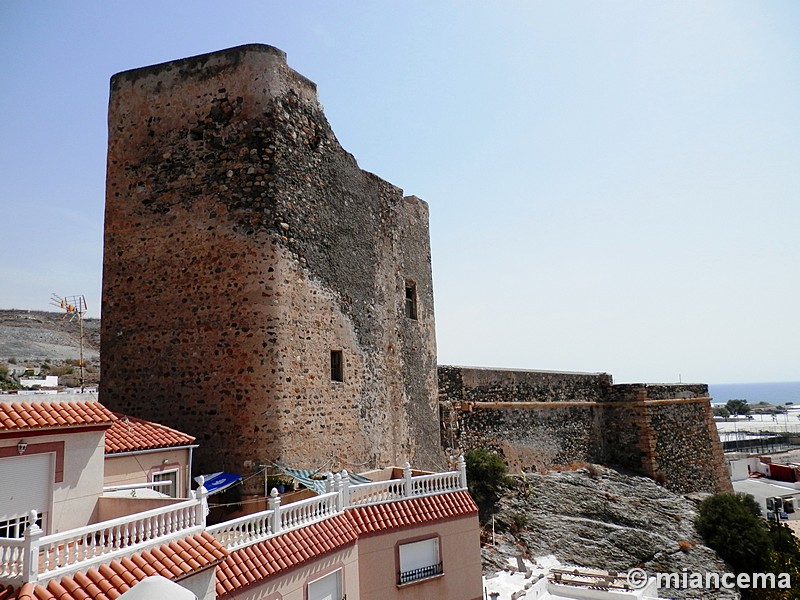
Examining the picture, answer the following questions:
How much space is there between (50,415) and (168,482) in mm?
2670

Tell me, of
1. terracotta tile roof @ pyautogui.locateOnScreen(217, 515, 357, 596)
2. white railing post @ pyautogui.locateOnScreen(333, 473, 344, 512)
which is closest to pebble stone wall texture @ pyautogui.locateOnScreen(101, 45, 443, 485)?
white railing post @ pyautogui.locateOnScreen(333, 473, 344, 512)

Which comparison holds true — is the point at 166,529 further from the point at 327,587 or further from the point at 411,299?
the point at 411,299

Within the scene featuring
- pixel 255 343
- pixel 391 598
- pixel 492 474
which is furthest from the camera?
pixel 492 474

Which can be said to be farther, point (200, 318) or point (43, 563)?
point (200, 318)

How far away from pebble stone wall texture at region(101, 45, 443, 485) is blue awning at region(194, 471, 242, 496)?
10.7 inches

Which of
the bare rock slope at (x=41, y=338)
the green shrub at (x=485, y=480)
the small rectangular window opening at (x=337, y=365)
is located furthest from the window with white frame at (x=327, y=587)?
the bare rock slope at (x=41, y=338)

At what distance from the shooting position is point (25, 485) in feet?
22.4

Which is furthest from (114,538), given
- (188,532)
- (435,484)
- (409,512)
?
(435,484)

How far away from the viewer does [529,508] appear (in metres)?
19.9

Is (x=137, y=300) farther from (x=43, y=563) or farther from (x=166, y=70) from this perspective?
(x=43, y=563)

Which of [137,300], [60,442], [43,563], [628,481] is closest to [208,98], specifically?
[137,300]

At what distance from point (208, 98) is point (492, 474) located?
44.6 feet

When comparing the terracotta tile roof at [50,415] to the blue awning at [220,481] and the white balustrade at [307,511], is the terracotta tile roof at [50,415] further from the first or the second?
the white balustrade at [307,511]

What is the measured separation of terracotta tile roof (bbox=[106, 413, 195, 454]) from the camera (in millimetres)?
8891
